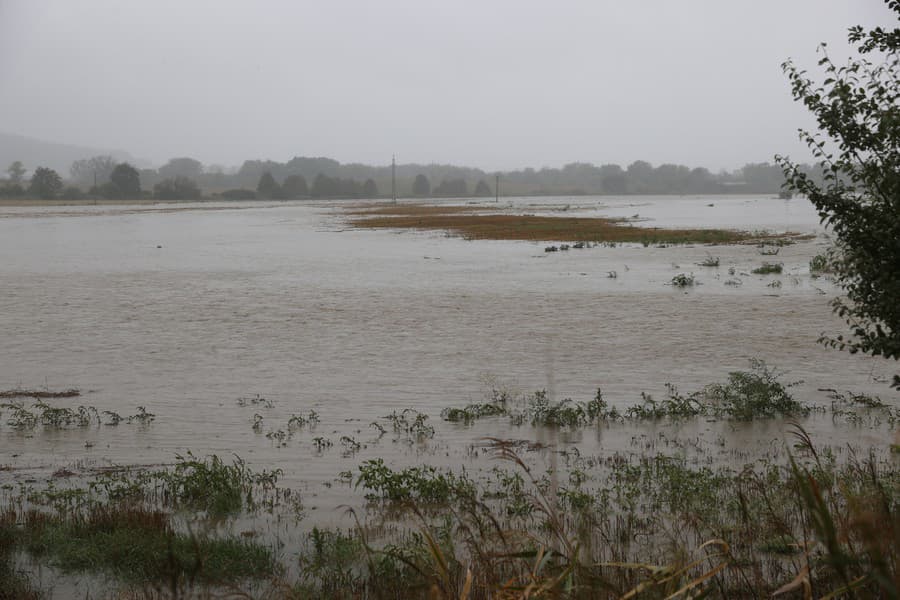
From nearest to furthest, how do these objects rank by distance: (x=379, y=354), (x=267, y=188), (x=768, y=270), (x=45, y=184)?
1. (x=379, y=354)
2. (x=768, y=270)
3. (x=45, y=184)
4. (x=267, y=188)

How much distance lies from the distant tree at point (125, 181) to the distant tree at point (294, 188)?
3275 cm

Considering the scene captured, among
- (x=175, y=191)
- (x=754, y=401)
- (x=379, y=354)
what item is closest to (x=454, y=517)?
(x=754, y=401)

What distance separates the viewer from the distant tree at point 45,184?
146 meters

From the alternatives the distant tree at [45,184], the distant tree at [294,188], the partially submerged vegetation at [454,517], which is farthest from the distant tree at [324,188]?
the partially submerged vegetation at [454,517]

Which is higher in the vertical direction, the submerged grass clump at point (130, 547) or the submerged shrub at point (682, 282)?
the submerged shrub at point (682, 282)

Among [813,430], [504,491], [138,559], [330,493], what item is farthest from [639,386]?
[138,559]

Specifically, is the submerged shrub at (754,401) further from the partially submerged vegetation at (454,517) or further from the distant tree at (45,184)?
the distant tree at (45,184)

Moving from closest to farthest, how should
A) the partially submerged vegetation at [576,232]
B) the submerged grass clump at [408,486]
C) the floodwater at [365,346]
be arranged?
the submerged grass clump at [408,486] → the floodwater at [365,346] → the partially submerged vegetation at [576,232]

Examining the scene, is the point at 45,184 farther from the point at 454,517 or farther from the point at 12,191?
the point at 454,517

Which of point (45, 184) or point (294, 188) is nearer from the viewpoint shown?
point (45, 184)

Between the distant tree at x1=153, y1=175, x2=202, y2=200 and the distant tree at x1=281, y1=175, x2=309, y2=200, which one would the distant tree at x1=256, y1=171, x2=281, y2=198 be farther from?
the distant tree at x1=153, y1=175, x2=202, y2=200

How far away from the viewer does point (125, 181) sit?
151m

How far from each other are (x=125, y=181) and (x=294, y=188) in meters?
38.4

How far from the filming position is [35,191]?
14762 cm
